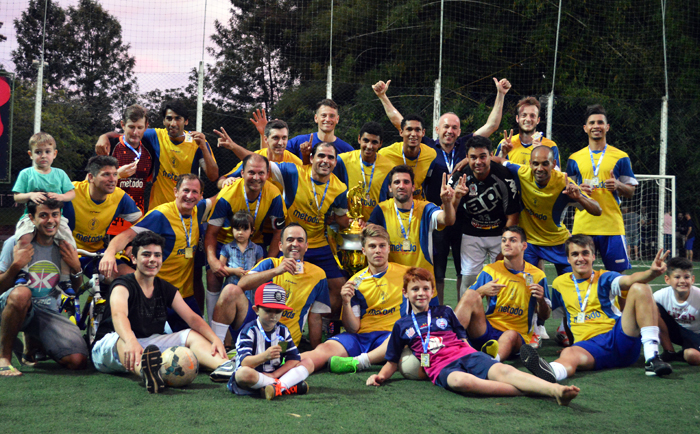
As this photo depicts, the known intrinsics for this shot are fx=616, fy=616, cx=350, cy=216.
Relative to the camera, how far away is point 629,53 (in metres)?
16.3

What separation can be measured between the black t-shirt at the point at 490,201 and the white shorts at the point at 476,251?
0.05 m

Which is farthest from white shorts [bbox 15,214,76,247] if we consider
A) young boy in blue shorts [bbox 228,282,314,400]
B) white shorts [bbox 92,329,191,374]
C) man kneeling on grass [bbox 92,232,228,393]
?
young boy in blue shorts [bbox 228,282,314,400]

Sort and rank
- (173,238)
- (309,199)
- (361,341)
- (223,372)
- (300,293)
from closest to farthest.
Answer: (223,372), (361,341), (300,293), (173,238), (309,199)

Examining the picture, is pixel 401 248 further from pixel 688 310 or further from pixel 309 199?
pixel 688 310

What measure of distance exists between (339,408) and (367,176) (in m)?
2.76

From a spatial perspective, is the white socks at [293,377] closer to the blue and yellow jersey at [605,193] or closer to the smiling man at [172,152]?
the smiling man at [172,152]

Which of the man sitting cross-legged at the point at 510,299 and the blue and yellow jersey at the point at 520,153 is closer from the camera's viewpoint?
the man sitting cross-legged at the point at 510,299

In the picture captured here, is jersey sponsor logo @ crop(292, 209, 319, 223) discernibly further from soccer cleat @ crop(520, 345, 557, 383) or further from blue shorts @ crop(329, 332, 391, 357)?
soccer cleat @ crop(520, 345, 557, 383)

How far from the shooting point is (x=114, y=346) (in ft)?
13.4

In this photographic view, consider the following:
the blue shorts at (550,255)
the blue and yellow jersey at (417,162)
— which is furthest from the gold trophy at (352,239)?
the blue shorts at (550,255)

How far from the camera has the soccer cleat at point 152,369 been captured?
3.69 m

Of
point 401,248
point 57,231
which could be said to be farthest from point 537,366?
point 57,231

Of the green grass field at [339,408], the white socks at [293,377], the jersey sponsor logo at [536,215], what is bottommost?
the green grass field at [339,408]

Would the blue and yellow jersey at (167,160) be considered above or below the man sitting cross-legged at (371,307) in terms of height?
above
